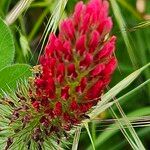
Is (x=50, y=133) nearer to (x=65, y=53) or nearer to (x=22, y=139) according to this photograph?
(x=22, y=139)

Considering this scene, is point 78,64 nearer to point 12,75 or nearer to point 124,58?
point 12,75

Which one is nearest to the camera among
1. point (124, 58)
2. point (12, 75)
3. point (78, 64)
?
point (78, 64)

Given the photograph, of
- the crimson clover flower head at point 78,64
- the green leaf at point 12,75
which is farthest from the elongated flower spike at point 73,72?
the green leaf at point 12,75

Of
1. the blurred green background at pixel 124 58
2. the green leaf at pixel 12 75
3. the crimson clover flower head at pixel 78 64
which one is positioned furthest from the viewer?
the blurred green background at pixel 124 58

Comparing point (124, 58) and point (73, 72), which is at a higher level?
point (73, 72)

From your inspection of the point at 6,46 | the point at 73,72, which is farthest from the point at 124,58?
the point at 73,72

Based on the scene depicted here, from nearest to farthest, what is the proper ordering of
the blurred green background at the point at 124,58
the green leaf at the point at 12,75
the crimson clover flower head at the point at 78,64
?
the crimson clover flower head at the point at 78,64 < the green leaf at the point at 12,75 < the blurred green background at the point at 124,58

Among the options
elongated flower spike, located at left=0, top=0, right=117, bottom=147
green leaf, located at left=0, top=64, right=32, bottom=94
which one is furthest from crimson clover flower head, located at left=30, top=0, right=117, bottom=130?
green leaf, located at left=0, top=64, right=32, bottom=94

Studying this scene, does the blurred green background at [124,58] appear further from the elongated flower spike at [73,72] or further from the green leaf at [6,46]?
the elongated flower spike at [73,72]
